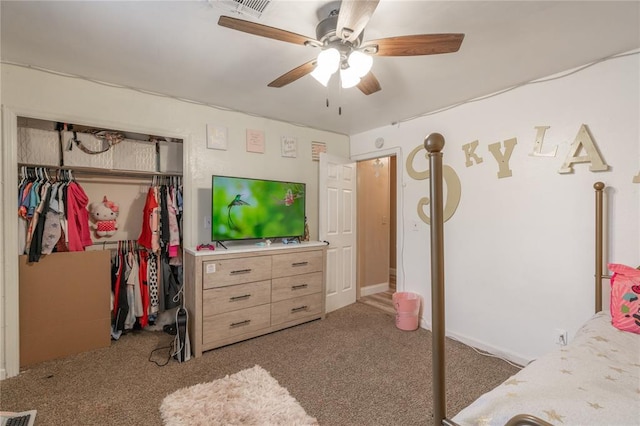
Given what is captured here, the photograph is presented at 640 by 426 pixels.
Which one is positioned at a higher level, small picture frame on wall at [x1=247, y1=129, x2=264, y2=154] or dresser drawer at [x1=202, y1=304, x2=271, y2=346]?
small picture frame on wall at [x1=247, y1=129, x2=264, y2=154]

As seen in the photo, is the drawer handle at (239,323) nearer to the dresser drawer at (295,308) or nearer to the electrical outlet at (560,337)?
the dresser drawer at (295,308)

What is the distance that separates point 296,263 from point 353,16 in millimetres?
2275

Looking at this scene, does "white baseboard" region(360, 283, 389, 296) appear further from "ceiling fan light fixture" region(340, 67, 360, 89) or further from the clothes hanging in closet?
the clothes hanging in closet

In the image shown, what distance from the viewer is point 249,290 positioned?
2.66 meters

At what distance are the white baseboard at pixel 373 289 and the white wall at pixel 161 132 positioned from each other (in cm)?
124

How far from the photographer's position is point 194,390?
191cm

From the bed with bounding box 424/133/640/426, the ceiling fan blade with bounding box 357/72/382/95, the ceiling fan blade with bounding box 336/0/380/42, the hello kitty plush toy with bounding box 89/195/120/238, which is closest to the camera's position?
the bed with bounding box 424/133/640/426

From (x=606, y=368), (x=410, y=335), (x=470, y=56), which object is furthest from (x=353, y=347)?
(x=470, y=56)

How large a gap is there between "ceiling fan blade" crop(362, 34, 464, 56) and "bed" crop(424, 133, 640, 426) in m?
0.88

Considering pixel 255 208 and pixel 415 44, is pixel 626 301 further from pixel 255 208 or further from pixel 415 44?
pixel 255 208

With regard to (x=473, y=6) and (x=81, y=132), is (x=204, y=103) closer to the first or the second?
(x=81, y=132)

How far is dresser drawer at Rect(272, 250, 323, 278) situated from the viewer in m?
2.84

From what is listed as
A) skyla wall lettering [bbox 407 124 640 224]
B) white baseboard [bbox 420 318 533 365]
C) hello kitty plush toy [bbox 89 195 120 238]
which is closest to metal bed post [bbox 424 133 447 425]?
skyla wall lettering [bbox 407 124 640 224]

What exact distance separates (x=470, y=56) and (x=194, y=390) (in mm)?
2943
